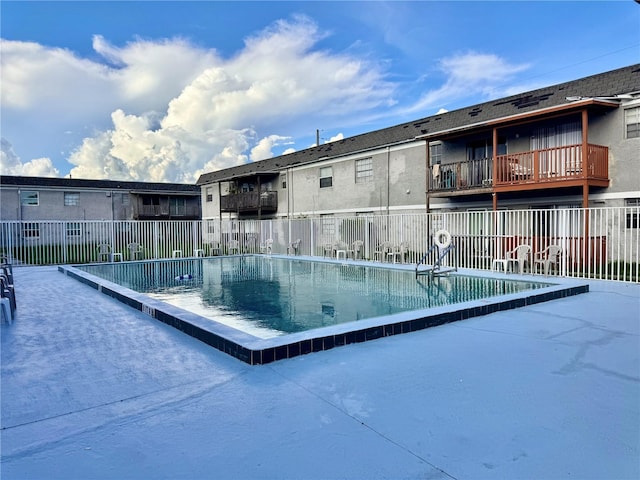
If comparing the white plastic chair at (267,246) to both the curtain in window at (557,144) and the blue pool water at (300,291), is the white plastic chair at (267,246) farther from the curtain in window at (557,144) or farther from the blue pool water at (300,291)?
the curtain in window at (557,144)

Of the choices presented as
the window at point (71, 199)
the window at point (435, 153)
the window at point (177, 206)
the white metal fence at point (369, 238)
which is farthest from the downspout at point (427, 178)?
the window at point (71, 199)

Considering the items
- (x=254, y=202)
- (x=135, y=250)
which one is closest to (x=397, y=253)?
(x=135, y=250)

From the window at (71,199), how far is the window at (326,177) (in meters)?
18.4

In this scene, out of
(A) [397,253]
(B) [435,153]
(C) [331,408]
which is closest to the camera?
(C) [331,408]

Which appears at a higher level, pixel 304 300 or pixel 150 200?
pixel 150 200

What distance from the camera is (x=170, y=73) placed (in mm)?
17266

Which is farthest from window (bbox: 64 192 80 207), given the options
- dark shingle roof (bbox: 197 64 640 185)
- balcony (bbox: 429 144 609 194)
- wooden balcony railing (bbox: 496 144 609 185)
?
wooden balcony railing (bbox: 496 144 609 185)

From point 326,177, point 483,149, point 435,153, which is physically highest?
point 435,153

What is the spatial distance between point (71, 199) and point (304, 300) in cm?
2829

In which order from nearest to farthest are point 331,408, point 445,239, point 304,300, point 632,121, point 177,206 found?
1. point 331,408
2. point 304,300
3. point 445,239
4. point 632,121
5. point 177,206

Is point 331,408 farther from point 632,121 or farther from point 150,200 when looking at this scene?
point 150,200

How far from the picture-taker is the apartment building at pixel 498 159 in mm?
13383

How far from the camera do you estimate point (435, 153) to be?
1916 centimetres

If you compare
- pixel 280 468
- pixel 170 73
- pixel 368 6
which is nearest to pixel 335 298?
pixel 280 468
